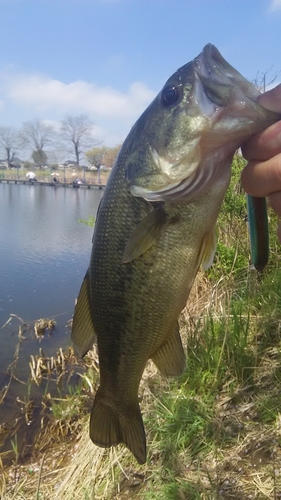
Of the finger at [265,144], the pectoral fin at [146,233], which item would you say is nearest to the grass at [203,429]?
the pectoral fin at [146,233]

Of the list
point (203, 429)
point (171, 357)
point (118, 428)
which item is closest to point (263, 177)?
point (171, 357)

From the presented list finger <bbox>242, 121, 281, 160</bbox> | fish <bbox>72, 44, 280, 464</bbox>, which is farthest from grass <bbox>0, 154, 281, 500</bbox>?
finger <bbox>242, 121, 281, 160</bbox>

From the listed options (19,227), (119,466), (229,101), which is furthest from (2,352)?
(19,227)

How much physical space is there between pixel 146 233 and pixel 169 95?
58cm

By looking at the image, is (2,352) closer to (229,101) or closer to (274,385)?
(274,385)

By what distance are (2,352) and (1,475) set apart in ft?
10.7

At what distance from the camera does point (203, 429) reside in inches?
136

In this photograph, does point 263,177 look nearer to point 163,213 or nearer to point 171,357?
point 163,213

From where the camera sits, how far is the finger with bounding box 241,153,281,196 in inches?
58.5

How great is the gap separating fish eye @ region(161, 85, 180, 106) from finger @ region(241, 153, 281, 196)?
0.42 meters

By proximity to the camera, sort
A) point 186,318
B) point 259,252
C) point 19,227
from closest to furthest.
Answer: point 259,252 → point 186,318 → point 19,227

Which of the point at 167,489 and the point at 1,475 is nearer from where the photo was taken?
the point at 167,489

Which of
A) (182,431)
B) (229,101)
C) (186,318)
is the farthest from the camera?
(186,318)

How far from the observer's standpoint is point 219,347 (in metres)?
4.05
